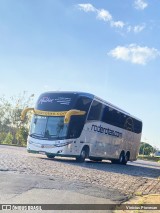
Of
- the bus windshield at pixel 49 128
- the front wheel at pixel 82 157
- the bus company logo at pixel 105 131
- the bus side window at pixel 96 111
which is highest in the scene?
the bus side window at pixel 96 111

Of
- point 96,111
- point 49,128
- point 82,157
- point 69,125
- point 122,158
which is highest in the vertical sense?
point 96,111

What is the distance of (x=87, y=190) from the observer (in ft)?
30.5

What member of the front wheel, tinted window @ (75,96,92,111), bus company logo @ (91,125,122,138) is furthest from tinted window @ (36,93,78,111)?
the front wheel

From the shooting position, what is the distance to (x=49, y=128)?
20156mm

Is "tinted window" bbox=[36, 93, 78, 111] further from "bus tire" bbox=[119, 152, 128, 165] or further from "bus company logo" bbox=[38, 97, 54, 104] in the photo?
"bus tire" bbox=[119, 152, 128, 165]

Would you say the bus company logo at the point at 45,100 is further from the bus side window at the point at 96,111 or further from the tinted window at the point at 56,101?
the bus side window at the point at 96,111

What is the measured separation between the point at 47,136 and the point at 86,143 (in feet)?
8.63

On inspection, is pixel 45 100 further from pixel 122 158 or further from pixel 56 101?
pixel 122 158

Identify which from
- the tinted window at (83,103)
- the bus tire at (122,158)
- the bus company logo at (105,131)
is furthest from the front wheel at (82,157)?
the bus tire at (122,158)

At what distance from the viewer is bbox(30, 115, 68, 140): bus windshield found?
783 inches

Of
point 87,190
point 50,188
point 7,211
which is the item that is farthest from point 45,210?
point 87,190

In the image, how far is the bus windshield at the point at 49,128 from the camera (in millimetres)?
19884

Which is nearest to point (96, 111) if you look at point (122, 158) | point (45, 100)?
point (45, 100)

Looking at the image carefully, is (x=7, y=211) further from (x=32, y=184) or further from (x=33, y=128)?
(x=33, y=128)
